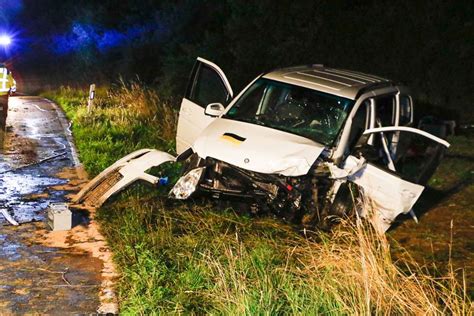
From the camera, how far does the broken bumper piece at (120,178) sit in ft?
28.8

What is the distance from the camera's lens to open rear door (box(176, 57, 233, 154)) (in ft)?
33.0

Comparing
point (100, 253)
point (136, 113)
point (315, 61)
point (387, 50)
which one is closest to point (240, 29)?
point (315, 61)

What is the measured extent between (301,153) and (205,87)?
3.03m

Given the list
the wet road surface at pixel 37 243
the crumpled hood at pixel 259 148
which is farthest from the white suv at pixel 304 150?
the wet road surface at pixel 37 243

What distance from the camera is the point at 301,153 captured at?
25.8 feet

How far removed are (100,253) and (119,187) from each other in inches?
63.8

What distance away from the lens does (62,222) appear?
7.87 metres

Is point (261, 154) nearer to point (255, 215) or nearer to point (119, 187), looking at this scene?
point (255, 215)

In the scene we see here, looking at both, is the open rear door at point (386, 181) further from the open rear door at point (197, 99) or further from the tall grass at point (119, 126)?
the tall grass at point (119, 126)

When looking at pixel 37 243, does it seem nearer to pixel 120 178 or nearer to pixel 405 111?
pixel 120 178

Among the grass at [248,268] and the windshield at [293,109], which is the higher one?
the windshield at [293,109]

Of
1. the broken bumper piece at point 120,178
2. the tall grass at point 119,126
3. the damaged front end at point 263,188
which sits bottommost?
the tall grass at point 119,126

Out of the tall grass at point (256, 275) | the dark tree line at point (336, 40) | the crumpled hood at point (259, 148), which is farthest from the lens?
the dark tree line at point (336, 40)

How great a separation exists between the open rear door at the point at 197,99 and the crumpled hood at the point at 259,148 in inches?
53.8
